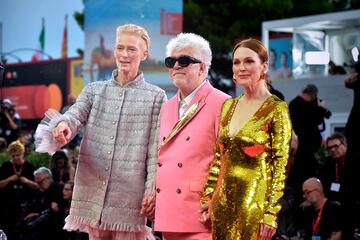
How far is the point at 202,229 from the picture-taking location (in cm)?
471

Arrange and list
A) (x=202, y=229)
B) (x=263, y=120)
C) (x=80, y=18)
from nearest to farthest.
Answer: (x=263, y=120) < (x=202, y=229) < (x=80, y=18)

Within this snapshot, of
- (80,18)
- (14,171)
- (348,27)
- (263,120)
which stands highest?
(80,18)

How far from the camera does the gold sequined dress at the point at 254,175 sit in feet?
14.3

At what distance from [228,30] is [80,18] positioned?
534 cm

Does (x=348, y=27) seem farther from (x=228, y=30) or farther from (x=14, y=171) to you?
(x=228, y=30)

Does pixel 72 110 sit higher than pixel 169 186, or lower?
higher

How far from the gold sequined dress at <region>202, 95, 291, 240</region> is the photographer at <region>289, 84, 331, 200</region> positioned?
476cm

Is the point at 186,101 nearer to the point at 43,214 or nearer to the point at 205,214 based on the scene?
the point at 205,214

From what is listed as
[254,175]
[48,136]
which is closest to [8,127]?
[48,136]

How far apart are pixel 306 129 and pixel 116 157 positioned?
4.58 meters

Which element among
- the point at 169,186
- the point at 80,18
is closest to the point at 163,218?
the point at 169,186

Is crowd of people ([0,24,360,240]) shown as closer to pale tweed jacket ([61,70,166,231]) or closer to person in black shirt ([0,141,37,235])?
pale tweed jacket ([61,70,166,231])

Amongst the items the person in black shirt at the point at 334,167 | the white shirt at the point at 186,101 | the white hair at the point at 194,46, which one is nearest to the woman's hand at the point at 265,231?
the white shirt at the point at 186,101

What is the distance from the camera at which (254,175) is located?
4375mm
